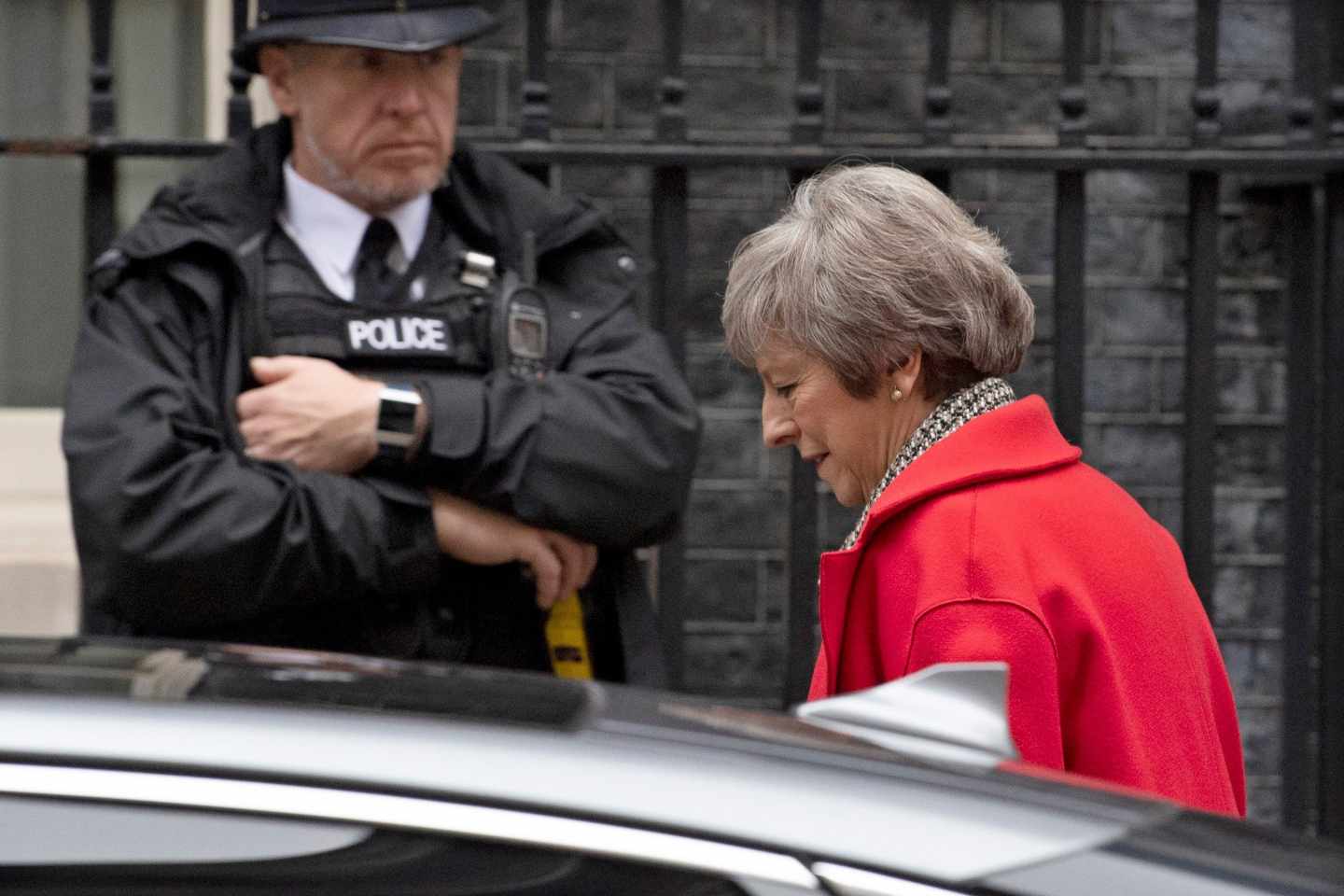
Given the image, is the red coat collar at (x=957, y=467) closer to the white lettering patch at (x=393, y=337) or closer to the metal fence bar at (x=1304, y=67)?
the white lettering patch at (x=393, y=337)

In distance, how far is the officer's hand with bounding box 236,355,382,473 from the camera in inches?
120

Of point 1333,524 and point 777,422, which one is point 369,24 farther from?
point 1333,524

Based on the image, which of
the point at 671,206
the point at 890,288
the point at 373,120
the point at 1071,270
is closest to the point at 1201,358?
the point at 1071,270

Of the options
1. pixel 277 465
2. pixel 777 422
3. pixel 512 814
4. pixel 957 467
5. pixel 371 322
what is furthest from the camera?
pixel 371 322

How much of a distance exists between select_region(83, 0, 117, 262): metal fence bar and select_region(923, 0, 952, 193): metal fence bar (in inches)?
59.1

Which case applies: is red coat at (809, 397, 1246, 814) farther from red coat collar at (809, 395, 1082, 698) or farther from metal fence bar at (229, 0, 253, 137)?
metal fence bar at (229, 0, 253, 137)

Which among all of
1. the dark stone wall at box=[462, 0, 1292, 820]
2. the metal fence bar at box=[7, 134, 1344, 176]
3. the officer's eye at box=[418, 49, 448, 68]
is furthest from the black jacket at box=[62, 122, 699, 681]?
the dark stone wall at box=[462, 0, 1292, 820]

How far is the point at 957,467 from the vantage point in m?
2.10

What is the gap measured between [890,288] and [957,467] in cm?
22

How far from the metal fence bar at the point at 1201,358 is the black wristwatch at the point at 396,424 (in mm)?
1595

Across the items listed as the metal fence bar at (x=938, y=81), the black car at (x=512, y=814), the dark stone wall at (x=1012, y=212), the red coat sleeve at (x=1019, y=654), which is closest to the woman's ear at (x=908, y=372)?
the red coat sleeve at (x=1019, y=654)

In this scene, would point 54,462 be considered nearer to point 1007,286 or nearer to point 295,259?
point 295,259

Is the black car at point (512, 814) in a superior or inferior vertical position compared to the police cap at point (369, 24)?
inferior

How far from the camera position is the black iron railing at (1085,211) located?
3738 mm
